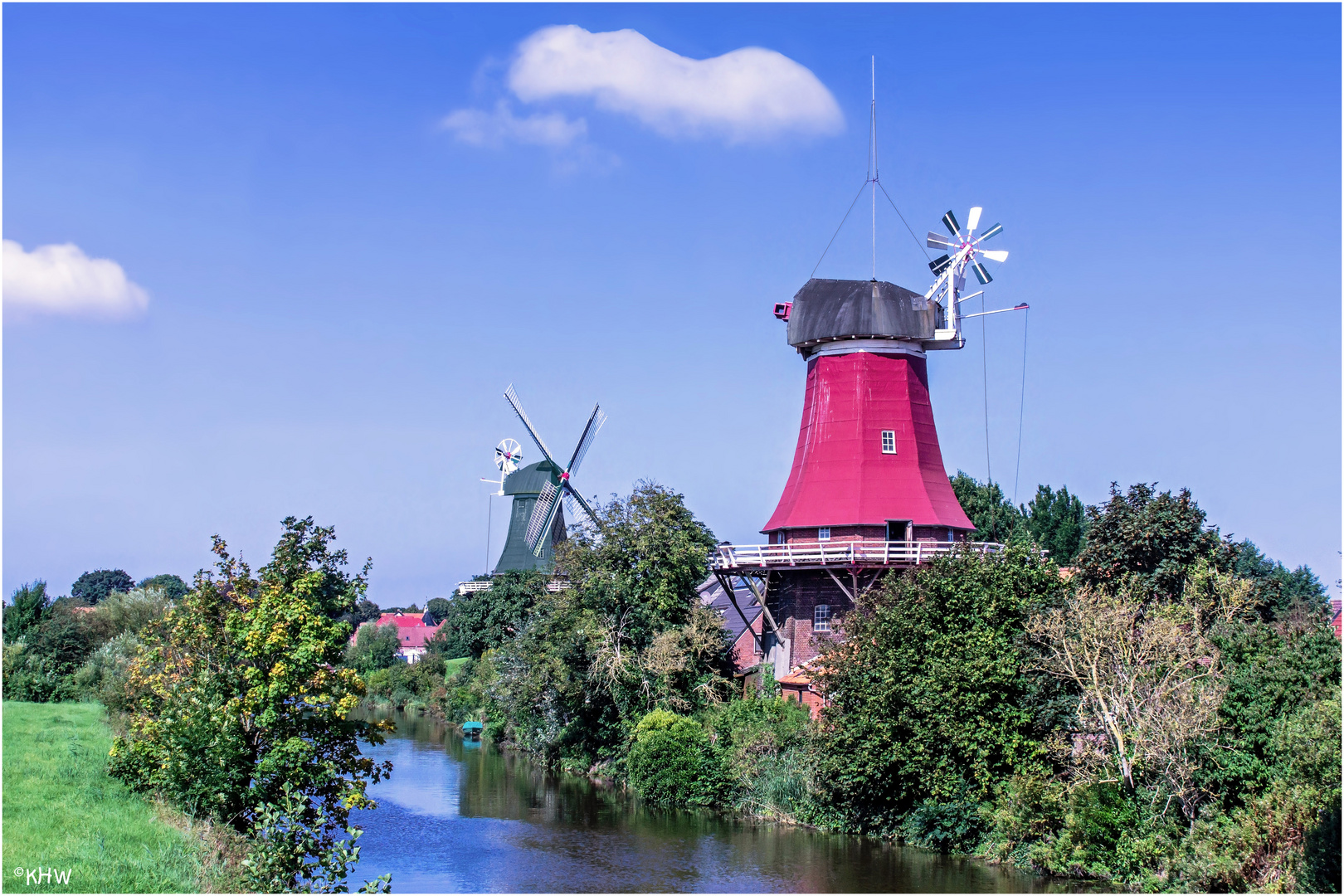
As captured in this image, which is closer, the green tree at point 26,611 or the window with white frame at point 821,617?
the window with white frame at point 821,617

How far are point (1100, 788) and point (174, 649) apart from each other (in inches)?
685

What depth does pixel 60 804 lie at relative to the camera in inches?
783

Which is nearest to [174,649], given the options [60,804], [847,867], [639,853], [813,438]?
[60,804]

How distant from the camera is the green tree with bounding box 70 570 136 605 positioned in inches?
4970

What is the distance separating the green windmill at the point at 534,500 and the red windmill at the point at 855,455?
17.6 meters

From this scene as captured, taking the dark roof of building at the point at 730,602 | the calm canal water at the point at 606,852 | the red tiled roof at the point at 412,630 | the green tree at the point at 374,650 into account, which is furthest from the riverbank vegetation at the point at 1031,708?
the red tiled roof at the point at 412,630

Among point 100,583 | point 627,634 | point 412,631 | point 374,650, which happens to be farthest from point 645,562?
point 100,583

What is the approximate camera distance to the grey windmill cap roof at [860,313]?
36.8 m

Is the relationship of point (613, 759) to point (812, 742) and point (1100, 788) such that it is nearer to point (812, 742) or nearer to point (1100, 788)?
point (812, 742)

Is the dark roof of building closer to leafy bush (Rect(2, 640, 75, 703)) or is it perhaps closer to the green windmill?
the green windmill

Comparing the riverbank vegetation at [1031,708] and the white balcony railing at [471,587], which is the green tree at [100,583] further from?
the riverbank vegetation at [1031,708]

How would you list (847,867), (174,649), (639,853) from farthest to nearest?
1. (639,853)
2. (847,867)
3. (174,649)

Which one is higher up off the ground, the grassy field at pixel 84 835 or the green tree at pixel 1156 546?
the green tree at pixel 1156 546

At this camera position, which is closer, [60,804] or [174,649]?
[60,804]
